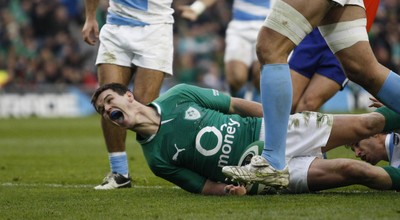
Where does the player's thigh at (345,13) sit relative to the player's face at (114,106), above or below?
above

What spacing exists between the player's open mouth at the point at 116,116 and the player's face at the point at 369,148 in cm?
179

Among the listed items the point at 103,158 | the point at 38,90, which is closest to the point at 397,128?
the point at 103,158

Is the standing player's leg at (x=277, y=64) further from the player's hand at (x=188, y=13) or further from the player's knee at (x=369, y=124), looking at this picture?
the player's hand at (x=188, y=13)

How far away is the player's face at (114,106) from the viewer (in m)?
6.22

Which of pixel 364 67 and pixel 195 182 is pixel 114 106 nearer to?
pixel 195 182

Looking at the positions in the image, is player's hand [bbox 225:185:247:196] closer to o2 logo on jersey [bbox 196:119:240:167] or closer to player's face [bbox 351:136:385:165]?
o2 logo on jersey [bbox 196:119:240:167]

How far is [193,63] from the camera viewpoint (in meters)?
25.0

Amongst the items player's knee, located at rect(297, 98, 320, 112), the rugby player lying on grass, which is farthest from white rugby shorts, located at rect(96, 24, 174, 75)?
the rugby player lying on grass

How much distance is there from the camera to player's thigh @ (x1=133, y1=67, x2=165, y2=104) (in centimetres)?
A: 776

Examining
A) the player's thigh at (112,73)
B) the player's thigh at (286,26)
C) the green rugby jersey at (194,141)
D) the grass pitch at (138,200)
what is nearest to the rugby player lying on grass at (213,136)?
the green rugby jersey at (194,141)

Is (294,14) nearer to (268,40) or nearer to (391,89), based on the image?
(268,40)

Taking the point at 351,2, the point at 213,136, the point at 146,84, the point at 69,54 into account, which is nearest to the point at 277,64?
the point at 351,2

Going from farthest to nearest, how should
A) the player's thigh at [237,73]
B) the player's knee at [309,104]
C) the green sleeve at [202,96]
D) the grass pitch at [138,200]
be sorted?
the player's thigh at [237,73] → the player's knee at [309,104] → the green sleeve at [202,96] → the grass pitch at [138,200]

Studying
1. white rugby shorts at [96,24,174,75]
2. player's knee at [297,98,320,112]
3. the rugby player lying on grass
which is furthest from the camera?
player's knee at [297,98,320,112]
